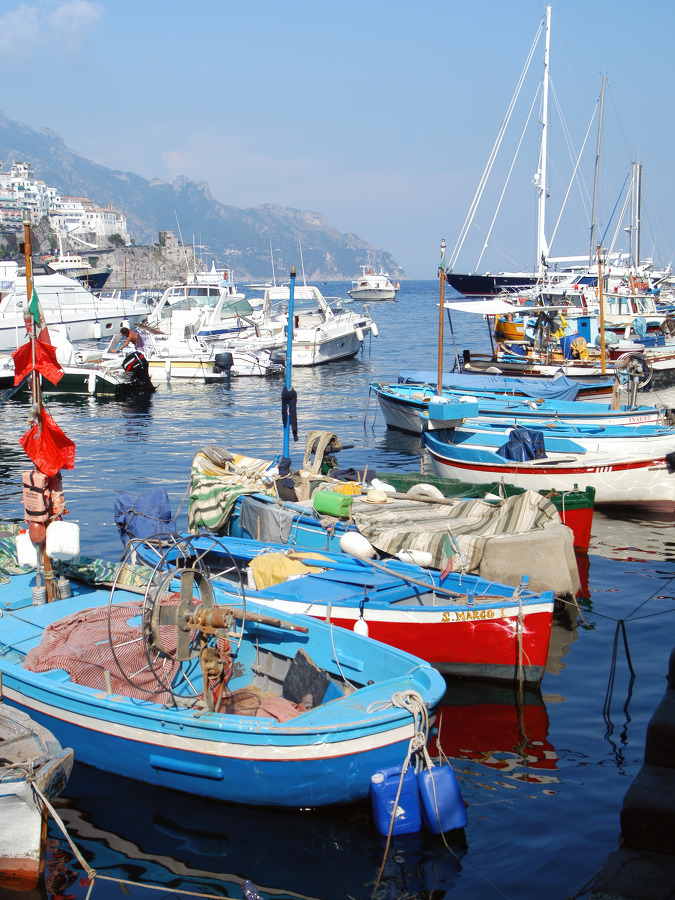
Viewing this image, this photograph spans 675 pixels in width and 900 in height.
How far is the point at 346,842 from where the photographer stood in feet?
24.0

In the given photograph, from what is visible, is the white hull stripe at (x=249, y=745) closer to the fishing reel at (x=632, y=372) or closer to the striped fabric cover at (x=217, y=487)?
the striped fabric cover at (x=217, y=487)

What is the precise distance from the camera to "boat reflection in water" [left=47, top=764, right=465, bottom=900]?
688cm

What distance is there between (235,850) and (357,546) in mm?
5158

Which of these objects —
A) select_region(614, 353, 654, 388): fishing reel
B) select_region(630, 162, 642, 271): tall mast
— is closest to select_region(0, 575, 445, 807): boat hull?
select_region(614, 353, 654, 388): fishing reel

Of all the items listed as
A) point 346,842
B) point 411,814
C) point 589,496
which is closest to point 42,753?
point 346,842

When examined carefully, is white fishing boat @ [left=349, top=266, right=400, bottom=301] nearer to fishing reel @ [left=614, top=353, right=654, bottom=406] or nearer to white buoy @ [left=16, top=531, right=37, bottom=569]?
fishing reel @ [left=614, top=353, right=654, bottom=406]

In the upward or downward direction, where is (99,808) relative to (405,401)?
downward

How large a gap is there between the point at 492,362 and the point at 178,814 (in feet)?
91.1

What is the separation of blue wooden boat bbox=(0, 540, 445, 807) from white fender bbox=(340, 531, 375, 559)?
96.4 inches

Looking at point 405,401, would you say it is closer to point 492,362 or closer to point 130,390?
point 492,362

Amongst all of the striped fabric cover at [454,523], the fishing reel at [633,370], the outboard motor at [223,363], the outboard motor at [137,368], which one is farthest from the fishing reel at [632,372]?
the outboard motor at [137,368]

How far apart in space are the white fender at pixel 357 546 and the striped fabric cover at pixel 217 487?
2.66m

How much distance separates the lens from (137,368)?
114ft

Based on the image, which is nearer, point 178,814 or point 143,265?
point 178,814
